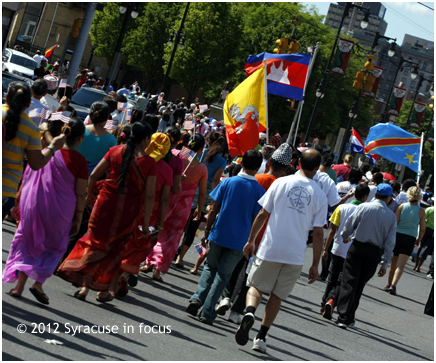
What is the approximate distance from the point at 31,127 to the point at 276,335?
3.64 m

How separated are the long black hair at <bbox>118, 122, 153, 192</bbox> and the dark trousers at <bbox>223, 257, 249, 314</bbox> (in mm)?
1834

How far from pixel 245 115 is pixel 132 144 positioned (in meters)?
4.19

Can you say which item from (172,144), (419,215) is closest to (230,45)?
(419,215)

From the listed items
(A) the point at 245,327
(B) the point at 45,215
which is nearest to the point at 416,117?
(A) the point at 245,327

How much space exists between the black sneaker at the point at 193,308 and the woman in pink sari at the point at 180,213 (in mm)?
1476

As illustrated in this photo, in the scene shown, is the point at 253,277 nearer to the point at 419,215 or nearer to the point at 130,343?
the point at 130,343

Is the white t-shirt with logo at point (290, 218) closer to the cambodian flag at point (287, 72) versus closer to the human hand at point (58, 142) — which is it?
the human hand at point (58, 142)

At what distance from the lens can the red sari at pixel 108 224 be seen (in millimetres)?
7711

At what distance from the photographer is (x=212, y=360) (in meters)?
6.65

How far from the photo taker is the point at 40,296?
7094mm

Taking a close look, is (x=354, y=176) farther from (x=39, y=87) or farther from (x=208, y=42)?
(x=208, y=42)

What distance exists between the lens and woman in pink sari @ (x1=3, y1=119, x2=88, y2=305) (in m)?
7.12

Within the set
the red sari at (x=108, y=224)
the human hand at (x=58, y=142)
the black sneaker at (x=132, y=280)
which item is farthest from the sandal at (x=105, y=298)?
the human hand at (x=58, y=142)

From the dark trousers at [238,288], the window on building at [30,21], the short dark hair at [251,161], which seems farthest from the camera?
the window on building at [30,21]
